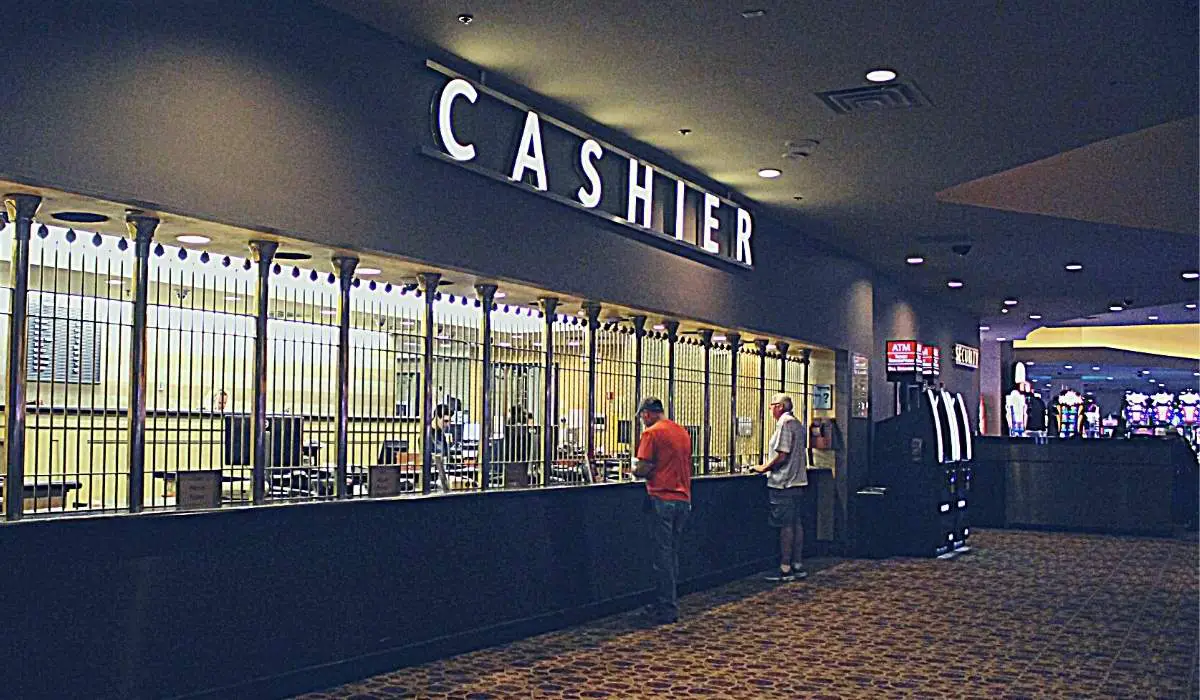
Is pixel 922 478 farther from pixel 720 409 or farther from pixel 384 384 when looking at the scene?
pixel 384 384

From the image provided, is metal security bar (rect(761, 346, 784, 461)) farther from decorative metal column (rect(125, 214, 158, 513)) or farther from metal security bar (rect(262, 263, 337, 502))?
decorative metal column (rect(125, 214, 158, 513))

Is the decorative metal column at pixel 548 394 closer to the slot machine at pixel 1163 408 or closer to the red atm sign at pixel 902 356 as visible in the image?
the red atm sign at pixel 902 356

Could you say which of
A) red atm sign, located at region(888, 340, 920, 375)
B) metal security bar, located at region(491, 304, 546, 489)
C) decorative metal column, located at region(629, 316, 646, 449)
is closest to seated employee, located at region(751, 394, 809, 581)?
decorative metal column, located at region(629, 316, 646, 449)

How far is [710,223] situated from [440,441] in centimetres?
373

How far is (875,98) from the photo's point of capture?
305 inches

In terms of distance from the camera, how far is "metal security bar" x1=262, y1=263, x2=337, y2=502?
20.8 ft

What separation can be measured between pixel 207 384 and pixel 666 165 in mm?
4593

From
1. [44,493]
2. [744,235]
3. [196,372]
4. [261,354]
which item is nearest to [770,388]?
[744,235]

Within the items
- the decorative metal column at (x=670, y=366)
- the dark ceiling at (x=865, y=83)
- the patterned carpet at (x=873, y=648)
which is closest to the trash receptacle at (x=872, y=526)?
the patterned carpet at (x=873, y=648)

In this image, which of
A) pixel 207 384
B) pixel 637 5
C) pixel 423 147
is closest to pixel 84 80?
pixel 207 384

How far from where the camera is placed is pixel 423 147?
266 inches

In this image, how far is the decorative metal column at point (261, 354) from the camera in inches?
242

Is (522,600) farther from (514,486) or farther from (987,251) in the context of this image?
(987,251)

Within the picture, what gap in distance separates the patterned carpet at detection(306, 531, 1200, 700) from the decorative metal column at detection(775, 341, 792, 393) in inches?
93.5
